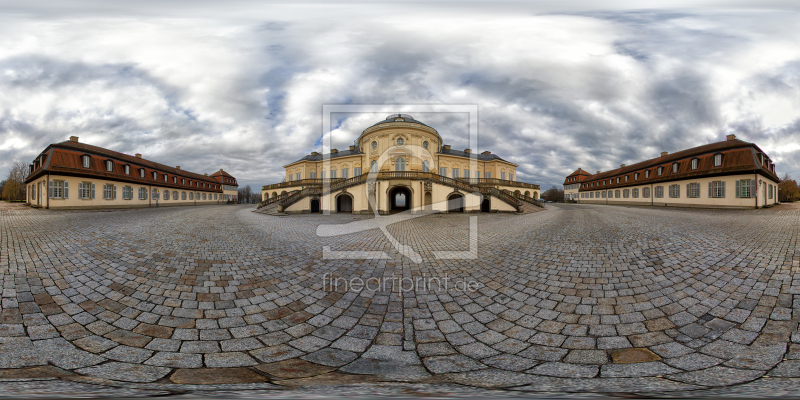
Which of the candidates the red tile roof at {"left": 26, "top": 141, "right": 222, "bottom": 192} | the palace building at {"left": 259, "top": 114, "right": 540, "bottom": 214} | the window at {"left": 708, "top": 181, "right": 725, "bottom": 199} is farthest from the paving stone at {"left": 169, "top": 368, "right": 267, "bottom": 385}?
the window at {"left": 708, "top": 181, "right": 725, "bottom": 199}

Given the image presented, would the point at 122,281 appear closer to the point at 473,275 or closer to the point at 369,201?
the point at 473,275

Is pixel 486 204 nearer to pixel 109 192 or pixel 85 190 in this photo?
pixel 85 190

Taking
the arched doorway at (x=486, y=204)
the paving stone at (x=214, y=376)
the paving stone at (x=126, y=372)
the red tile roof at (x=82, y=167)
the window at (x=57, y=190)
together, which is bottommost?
the paving stone at (x=214, y=376)

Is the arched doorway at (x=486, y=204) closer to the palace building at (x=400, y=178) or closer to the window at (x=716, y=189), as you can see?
the palace building at (x=400, y=178)

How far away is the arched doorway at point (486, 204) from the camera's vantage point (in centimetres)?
2456

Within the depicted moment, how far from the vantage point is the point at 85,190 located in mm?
25031

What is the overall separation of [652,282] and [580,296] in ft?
4.86

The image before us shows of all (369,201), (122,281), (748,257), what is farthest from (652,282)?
(369,201)

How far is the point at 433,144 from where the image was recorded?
3419cm

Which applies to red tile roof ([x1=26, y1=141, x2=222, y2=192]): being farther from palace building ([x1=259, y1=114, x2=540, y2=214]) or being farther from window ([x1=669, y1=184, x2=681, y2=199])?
window ([x1=669, y1=184, x2=681, y2=199])

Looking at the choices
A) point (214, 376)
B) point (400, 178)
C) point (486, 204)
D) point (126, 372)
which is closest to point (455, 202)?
point (486, 204)

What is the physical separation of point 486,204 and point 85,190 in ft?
112

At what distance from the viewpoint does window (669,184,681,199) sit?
89.7 ft

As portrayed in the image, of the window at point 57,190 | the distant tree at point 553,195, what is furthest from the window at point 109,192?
the distant tree at point 553,195
